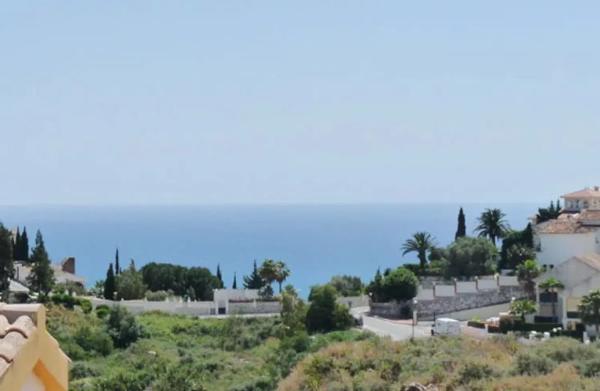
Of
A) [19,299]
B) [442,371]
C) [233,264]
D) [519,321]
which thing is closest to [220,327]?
[19,299]

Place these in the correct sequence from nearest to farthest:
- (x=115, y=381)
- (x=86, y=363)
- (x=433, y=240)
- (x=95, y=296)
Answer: (x=115, y=381), (x=86, y=363), (x=95, y=296), (x=433, y=240)

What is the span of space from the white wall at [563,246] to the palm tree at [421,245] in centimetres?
883

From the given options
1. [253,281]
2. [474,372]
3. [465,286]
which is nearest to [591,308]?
[465,286]

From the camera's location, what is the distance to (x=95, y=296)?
174 feet

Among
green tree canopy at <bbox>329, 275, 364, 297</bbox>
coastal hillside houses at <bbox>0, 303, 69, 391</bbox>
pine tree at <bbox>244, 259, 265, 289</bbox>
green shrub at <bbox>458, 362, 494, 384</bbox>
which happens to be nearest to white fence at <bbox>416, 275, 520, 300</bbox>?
green tree canopy at <bbox>329, 275, 364, 297</bbox>

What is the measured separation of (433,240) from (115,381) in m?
31.6

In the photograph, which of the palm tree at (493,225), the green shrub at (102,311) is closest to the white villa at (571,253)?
the palm tree at (493,225)

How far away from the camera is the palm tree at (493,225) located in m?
59.2

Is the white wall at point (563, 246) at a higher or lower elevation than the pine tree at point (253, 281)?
higher

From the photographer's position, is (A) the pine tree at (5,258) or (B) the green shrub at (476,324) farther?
(A) the pine tree at (5,258)

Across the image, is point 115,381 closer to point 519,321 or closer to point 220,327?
point 220,327

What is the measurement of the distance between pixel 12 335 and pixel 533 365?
77.3 feet

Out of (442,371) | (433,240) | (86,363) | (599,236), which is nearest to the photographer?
(442,371)

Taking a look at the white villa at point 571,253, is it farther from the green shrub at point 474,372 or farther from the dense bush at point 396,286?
the green shrub at point 474,372
